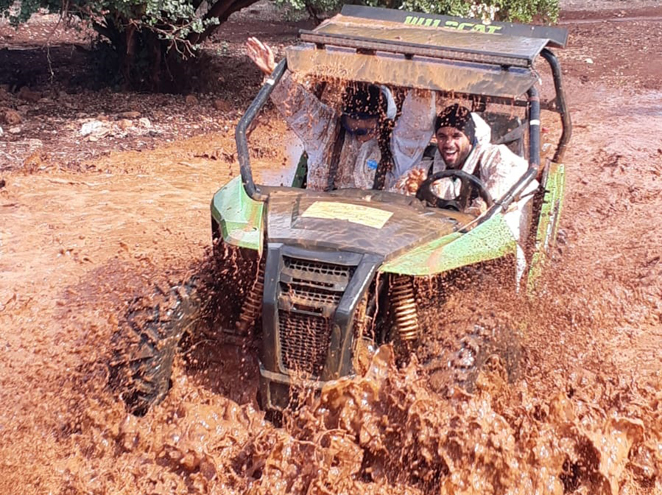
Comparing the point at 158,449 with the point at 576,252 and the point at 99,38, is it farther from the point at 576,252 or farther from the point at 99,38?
the point at 99,38

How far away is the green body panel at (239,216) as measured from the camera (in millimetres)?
3396

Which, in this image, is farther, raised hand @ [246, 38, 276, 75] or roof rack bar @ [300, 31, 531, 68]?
raised hand @ [246, 38, 276, 75]

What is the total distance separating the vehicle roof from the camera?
3.87 m

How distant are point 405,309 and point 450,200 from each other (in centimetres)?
77

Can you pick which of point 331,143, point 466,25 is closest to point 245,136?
point 331,143

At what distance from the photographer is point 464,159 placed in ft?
14.2

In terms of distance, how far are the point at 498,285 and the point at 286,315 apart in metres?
1.06

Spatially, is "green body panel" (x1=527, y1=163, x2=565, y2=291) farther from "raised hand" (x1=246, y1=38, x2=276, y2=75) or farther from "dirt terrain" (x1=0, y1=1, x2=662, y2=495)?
"raised hand" (x1=246, y1=38, x2=276, y2=75)

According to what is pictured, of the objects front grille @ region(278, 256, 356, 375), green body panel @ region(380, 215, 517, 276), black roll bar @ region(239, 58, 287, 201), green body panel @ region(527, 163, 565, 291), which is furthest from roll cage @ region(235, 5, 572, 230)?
front grille @ region(278, 256, 356, 375)

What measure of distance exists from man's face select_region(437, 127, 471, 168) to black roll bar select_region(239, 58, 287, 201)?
902mm

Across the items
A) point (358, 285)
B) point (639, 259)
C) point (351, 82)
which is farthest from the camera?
point (639, 259)

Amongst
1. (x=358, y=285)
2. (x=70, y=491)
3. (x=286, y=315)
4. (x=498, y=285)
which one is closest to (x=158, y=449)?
(x=70, y=491)

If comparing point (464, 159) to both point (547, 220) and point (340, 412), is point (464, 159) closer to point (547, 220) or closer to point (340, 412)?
point (547, 220)

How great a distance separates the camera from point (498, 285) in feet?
11.9
